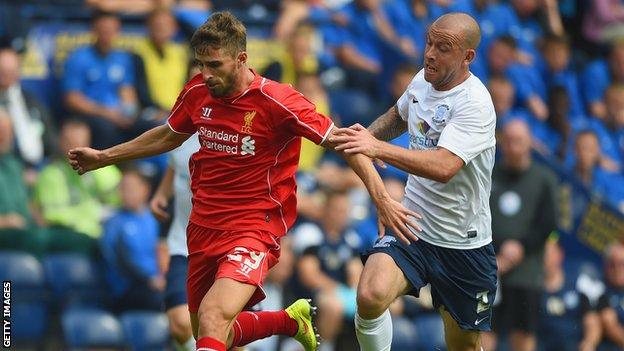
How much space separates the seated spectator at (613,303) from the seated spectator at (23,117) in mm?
5904

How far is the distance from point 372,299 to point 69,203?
16.0ft

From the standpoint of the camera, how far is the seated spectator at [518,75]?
53.3 feet

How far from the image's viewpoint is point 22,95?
12758 millimetres

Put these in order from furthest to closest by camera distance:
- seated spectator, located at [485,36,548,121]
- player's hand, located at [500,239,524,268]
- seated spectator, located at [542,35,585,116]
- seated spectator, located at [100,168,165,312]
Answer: seated spectator, located at [542,35,585,116] → seated spectator, located at [485,36,548,121] → player's hand, located at [500,239,524,268] → seated spectator, located at [100,168,165,312]

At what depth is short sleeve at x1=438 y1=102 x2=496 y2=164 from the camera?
828cm

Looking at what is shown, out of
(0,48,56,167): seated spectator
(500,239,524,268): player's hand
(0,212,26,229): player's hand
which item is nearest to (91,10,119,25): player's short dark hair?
(0,48,56,167): seated spectator

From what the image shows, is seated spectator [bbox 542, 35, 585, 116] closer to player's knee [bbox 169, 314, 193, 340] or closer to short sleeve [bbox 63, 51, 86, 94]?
short sleeve [bbox 63, 51, 86, 94]

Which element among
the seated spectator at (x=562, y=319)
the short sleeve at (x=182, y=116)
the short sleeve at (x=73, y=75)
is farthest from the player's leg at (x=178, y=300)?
the seated spectator at (x=562, y=319)

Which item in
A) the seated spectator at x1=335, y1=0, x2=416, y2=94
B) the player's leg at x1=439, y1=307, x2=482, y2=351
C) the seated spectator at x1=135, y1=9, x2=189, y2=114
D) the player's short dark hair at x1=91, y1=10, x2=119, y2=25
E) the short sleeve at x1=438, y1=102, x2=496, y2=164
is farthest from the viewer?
the seated spectator at x1=335, y1=0, x2=416, y2=94

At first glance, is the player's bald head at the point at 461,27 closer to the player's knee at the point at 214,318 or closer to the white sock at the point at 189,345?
the player's knee at the point at 214,318

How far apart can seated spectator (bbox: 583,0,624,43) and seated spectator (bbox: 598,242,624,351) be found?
4.92m

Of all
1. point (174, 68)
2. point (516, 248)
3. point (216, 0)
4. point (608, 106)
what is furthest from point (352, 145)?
point (608, 106)

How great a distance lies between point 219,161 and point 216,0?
7.11m

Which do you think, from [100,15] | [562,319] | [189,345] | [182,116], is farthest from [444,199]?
[562,319]
